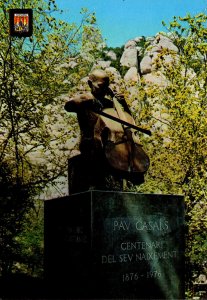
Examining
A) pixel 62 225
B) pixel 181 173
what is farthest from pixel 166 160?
pixel 62 225

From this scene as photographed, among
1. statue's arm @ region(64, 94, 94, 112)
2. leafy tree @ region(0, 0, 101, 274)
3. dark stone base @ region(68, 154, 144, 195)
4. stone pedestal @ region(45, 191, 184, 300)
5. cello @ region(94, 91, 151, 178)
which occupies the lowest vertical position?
stone pedestal @ region(45, 191, 184, 300)

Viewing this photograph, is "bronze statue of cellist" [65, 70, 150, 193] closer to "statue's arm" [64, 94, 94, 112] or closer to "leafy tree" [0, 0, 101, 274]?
"statue's arm" [64, 94, 94, 112]

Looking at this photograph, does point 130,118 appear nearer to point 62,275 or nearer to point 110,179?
point 110,179

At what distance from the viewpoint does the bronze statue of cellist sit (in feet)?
18.7

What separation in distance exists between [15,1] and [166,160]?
702 cm

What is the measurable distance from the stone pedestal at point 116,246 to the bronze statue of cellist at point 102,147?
432 mm

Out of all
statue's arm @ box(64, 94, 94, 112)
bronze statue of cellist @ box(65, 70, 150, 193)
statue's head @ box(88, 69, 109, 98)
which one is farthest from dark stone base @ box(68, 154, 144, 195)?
statue's head @ box(88, 69, 109, 98)

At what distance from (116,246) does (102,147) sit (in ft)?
4.27

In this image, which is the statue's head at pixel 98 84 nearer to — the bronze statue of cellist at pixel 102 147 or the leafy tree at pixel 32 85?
the bronze statue of cellist at pixel 102 147

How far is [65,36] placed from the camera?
14648 mm

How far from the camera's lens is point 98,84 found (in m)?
6.07

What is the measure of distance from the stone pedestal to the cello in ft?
1.55

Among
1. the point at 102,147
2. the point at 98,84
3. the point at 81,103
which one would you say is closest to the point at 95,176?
the point at 102,147

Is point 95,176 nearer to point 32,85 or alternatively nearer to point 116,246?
point 116,246
